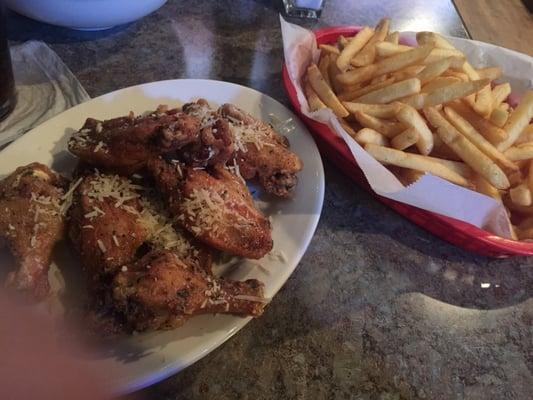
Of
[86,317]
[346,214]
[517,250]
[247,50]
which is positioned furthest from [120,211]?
[247,50]

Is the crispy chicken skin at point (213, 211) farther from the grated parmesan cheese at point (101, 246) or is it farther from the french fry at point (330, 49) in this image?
the french fry at point (330, 49)

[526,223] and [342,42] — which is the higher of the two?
[342,42]

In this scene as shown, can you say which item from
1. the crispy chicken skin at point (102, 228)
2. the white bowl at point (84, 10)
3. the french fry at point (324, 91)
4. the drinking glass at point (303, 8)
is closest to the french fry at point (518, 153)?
the french fry at point (324, 91)

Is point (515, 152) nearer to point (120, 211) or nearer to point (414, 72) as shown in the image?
point (414, 72)

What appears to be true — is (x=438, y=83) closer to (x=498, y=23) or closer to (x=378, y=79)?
(x=378, y=79)

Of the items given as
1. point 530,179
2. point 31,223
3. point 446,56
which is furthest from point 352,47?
point 31,223

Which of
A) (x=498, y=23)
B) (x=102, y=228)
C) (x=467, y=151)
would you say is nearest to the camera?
(x=102, y=228)

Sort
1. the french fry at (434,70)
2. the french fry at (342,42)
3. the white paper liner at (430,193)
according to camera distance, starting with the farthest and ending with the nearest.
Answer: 1. the french fry at (342,42)
2. the french fry at (434,70)
3. the white paper liner at (430,193)
